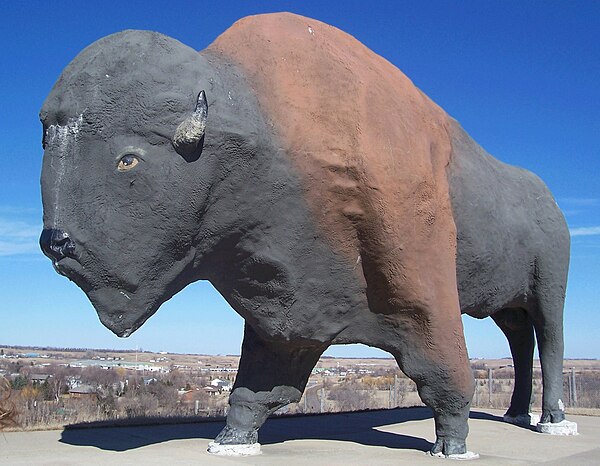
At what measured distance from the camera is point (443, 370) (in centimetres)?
647

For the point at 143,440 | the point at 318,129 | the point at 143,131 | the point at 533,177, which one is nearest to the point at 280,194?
the point at 318,129

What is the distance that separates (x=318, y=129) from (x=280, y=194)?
0.65 m

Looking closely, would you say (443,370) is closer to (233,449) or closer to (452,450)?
(452,450)

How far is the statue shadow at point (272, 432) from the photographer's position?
7.48 meters

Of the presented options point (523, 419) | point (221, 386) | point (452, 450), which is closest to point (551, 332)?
point (523, 419)

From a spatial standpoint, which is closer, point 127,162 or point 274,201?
point 127,162

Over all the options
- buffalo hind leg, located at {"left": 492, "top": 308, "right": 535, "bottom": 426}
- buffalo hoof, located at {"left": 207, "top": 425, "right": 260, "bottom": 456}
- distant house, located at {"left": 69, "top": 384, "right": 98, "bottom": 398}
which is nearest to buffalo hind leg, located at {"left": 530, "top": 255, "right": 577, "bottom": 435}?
buffalo hind leg, located at {"left": 492, "top": 308, "right": 535, "bottom": 426}

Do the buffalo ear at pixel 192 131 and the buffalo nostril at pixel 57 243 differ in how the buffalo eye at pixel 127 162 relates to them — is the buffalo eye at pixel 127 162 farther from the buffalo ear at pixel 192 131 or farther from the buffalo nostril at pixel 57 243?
the buffalo nostril at pixel 57 243

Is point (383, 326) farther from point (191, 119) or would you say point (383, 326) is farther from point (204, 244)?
point (191, 119)

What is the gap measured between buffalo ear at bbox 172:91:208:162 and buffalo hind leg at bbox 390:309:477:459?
2.65 metres

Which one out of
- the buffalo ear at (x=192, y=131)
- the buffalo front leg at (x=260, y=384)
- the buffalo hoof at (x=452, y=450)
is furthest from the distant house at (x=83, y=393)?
the buffalo ear at (x=192, y=131)

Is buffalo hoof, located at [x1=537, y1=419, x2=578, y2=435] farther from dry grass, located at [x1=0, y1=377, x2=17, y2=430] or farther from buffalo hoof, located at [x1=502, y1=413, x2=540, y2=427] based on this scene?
dry grass, located at [x1=0, y1=377, x2=17, y2=430]

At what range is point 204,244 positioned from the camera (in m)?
5.67

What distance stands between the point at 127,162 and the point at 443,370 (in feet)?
11.4
